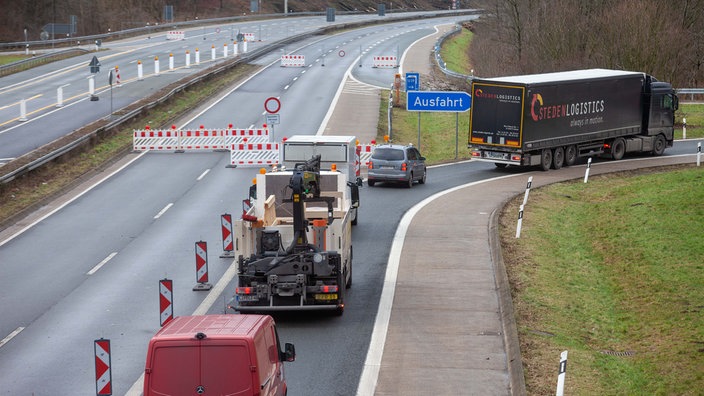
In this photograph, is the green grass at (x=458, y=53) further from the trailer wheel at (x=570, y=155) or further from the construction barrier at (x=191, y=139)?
the construction barrier at (x=191, y=139)

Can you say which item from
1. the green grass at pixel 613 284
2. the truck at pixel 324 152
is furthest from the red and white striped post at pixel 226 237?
the green grass at pixel 613 284

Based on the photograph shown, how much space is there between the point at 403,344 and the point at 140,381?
470 cm

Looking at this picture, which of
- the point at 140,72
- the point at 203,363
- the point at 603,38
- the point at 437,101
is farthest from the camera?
the point at 140,72

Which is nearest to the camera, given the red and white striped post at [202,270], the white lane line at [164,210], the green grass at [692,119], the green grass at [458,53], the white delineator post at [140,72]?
the red and white striped post at [202,270]

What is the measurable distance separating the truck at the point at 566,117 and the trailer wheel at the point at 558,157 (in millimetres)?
24

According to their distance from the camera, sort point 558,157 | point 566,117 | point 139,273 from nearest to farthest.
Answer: point 139,273, point 566,117, point 558,157

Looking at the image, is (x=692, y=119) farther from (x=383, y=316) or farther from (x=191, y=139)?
(x=383, y=316)

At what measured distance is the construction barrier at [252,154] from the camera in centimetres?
3931

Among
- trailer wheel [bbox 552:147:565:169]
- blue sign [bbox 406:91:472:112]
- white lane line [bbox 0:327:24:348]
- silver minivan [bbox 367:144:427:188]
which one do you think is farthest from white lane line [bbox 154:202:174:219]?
trailer wheel [bbox 552:147:565:169]

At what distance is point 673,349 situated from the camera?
18578 millimetres

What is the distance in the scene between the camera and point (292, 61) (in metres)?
74.6

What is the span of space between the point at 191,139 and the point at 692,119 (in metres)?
28.3

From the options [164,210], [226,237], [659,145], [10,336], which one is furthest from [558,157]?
[10,336]

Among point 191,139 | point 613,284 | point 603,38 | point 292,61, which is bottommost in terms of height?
point 613,284
